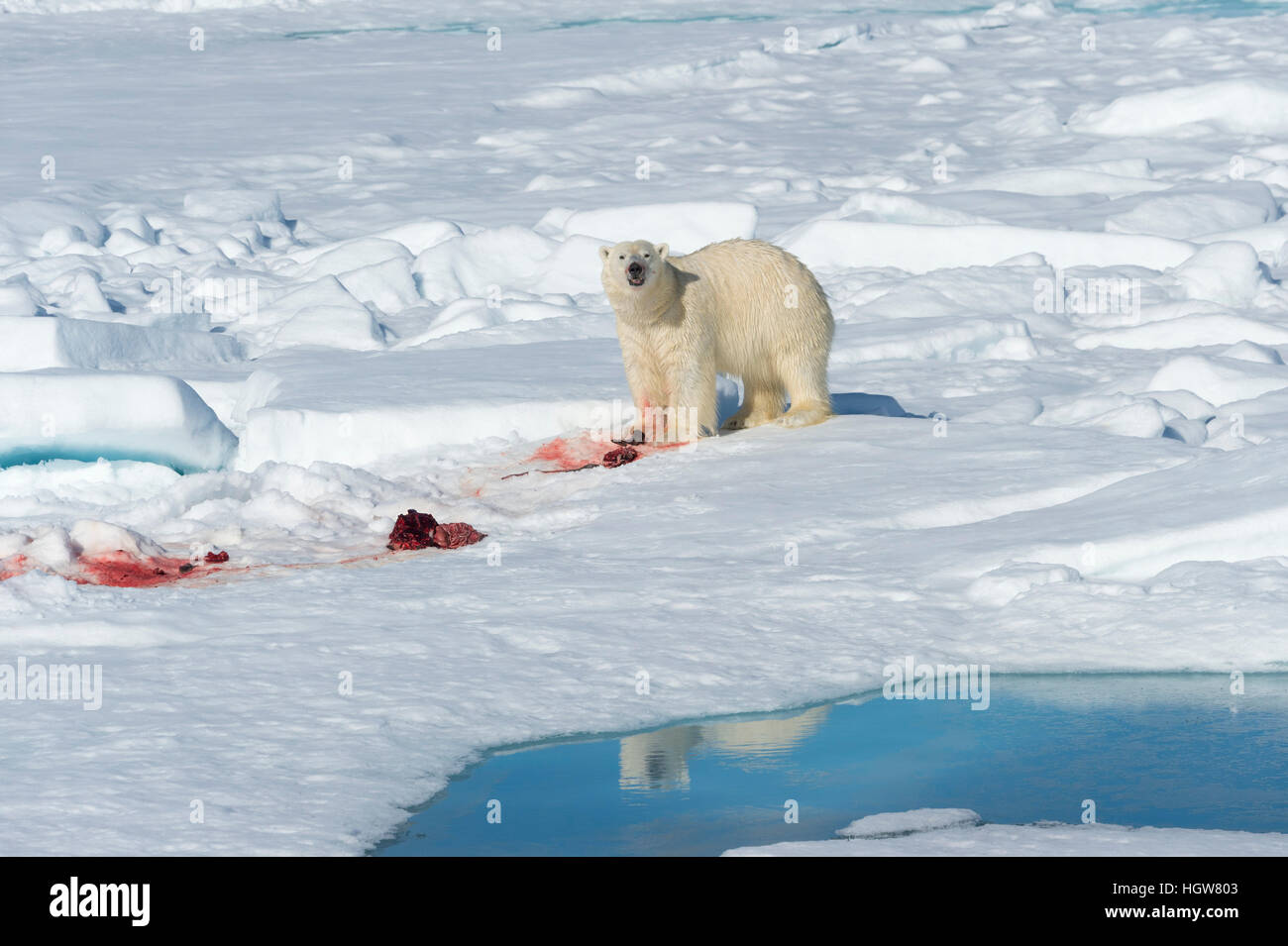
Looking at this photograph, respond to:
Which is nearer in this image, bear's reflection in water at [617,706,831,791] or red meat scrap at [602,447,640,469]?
Result: bear's reflection in water at [617,706,831,791]

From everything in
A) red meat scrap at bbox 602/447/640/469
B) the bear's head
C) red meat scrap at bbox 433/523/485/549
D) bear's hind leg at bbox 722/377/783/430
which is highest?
the bear's head

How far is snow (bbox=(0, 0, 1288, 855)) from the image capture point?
4059 mm

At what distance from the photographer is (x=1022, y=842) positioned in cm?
320

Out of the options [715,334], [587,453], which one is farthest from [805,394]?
[587,453]

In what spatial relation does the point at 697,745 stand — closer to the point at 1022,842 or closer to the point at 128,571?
the point at 1022,842

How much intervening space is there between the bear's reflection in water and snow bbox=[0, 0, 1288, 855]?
9 cm

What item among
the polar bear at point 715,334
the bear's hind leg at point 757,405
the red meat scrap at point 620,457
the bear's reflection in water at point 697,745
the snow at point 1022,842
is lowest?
the snow at point 1022,842

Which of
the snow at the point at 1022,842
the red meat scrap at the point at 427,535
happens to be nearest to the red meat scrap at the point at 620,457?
the red meat scrap at the point at 427,535

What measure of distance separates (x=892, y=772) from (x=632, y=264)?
304 centimetres

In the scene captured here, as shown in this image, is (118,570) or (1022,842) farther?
(118,570)

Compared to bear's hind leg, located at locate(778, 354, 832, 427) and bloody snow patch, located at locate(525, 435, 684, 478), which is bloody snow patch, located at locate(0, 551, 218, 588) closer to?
bloody snow patch, located at locate(525, 435, 684, 478)

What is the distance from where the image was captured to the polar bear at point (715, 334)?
21.5 ft

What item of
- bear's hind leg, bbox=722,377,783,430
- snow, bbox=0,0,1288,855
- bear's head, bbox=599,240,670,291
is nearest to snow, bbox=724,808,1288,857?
snow, bbox=0,0,1288,855

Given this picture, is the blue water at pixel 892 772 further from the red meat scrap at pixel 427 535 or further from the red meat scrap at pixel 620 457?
the red meat scrap at pixel 620 457
